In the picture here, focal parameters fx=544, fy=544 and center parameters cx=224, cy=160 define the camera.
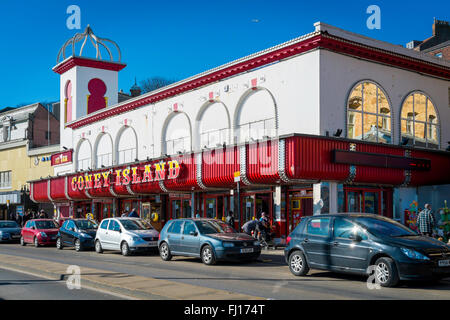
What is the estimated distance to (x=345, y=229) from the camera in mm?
12898

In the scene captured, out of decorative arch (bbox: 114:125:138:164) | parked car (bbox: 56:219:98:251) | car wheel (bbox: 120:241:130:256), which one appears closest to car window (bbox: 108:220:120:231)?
car wheel (bbox: 120:241:130:256)

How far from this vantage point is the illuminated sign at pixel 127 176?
1172 inches

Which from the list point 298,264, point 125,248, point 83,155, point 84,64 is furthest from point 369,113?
point 84,64

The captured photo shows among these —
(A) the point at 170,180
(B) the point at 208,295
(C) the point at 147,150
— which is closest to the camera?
(B) the point at 208,295

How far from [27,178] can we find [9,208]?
5.42m

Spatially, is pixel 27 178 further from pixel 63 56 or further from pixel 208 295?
pixel 208 295

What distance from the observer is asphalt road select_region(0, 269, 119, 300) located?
10461 mm

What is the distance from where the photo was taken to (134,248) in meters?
21.7

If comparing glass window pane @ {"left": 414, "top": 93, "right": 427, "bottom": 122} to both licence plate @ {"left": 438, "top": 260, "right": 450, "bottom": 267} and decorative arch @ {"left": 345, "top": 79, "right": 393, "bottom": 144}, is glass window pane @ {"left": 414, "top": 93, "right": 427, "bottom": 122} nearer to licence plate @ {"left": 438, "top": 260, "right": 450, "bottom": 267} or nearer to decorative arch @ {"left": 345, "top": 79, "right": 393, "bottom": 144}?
decorative arch @ {"left": 345, "top": 79, "right": 393, "bottom": 144}

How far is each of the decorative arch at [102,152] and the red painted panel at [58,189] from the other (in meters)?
4.15

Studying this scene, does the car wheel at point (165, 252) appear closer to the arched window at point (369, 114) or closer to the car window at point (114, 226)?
the car window at point (114, 226)

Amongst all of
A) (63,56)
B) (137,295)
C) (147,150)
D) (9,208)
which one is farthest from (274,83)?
(9,208)

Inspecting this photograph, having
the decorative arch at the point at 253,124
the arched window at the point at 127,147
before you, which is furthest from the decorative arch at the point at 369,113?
the arched window at the point at 127,147

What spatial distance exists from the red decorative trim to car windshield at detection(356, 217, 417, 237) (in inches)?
1423
